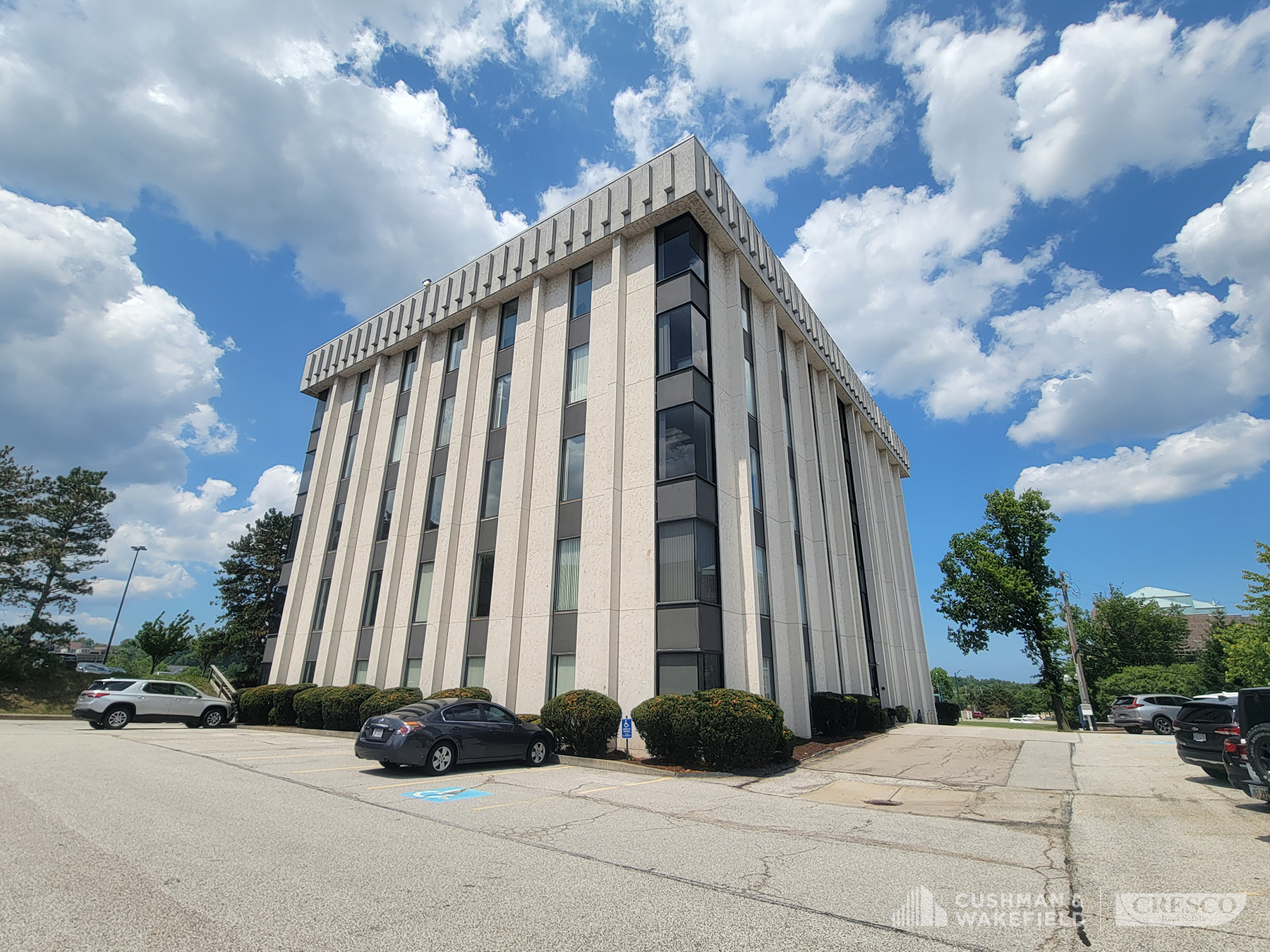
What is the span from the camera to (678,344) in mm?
18203

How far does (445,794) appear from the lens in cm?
945

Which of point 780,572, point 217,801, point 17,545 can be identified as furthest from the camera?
point 17,545

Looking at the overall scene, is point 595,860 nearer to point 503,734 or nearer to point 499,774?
point 499,774

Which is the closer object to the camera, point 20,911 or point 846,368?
point 20,911

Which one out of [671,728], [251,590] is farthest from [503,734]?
[251,590]

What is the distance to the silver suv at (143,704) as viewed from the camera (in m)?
18.5

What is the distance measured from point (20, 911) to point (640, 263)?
63.1 ft

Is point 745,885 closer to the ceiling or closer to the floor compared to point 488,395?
closer to the floor

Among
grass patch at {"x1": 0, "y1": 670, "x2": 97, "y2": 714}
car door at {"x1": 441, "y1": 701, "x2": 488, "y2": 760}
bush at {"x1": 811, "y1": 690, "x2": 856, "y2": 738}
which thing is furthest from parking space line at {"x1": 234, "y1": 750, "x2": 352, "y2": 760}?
grass patch at {"x1": 0, "y1": 670, "x2": 97, "y2": 714}

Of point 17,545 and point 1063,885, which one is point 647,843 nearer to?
point 1063,885

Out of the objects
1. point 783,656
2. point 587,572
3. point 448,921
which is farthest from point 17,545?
point 448,921

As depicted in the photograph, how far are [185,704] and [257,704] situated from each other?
3.16 meters

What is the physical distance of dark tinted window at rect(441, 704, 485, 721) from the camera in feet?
39.0

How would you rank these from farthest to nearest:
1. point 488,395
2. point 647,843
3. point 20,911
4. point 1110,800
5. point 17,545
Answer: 1. point 17,545
2. point 488,395
3. point 1110,800
4. point 647,843
5. point 20,911
